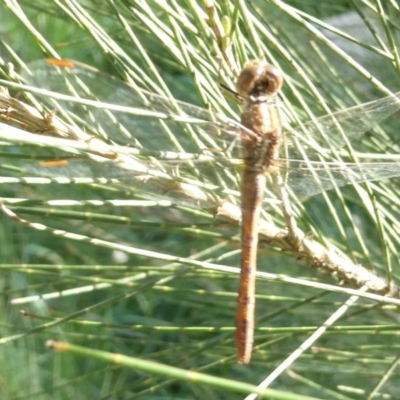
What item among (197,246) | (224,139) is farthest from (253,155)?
(197,246)

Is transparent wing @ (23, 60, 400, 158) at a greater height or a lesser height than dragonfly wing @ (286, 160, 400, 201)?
greater

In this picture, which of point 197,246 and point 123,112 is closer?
point 123,112

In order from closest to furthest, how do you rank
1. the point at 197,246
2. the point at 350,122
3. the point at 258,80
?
1. the point at 258,80
2. the point at 350,122
3. the point at 197,246

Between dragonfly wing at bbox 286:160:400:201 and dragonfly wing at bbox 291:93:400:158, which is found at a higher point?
dragonfly wing at bbox 291:93:400:158

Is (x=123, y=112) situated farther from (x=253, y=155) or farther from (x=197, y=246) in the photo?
(x=197, y=246)

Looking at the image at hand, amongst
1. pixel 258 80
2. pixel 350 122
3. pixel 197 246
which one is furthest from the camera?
pixel 197 246
